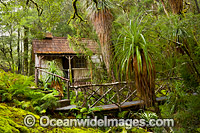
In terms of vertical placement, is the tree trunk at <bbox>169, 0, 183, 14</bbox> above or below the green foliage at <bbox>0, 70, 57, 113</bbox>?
above

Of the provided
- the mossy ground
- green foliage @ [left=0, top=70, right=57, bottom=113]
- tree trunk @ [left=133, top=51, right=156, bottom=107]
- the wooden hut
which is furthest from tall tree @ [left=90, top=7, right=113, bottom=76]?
tree trunk @ [left=133, top=51, right=156, bottom=107]

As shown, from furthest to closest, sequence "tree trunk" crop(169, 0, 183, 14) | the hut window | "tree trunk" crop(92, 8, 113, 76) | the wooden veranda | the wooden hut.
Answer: the hut window, the wooden hut, "tree trunk" crop(92, 8, 113, 76), the wooden veranda, "tree trunk" crop(169, 0, 183, 14)

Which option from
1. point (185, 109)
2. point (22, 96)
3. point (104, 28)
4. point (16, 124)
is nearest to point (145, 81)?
point (185, 109)

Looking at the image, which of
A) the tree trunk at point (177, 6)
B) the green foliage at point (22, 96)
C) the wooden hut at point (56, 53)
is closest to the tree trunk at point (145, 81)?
the tree trunk at point (177, 6)

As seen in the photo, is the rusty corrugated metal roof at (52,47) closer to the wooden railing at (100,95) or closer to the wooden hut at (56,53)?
the wooden hut at (56,53)

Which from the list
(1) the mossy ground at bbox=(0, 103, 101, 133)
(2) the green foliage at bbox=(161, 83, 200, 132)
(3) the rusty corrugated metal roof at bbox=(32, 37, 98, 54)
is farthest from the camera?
(3) the rusty corrugated metal roof at bbox=(32, 37, 98, 54)

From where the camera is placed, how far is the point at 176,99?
11.0 feet

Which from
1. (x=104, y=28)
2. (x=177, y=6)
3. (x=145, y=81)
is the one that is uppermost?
(x=104, y=28)

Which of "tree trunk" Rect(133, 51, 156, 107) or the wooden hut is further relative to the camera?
the wooden hut

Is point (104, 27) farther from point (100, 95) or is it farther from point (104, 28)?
point (100, 95)

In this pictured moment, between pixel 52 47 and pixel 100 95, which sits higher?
pixel 52 47

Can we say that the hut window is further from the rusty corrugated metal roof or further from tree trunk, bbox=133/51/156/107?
tree trunk, bbox=133/51/156/107

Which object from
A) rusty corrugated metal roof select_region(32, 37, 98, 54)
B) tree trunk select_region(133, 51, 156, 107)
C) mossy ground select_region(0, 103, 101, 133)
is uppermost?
rusty corrugated metal roof select_region(32, 37, 98, 54)

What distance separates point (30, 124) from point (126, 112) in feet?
13.7
